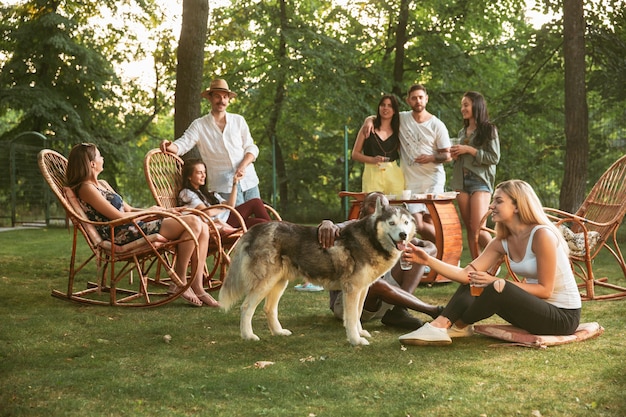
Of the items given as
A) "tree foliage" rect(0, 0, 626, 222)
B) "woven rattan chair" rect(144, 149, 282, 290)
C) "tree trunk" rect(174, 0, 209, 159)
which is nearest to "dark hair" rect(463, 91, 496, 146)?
"woven rattan chair" rect(144, 149, 282, 290)

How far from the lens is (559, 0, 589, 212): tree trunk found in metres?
10.5

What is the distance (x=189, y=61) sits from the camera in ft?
26.8

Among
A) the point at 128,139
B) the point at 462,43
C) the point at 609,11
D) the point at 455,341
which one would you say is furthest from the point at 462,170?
the point at 128,139

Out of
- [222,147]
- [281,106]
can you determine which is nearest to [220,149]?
[222,147]

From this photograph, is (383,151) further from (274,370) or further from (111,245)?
(274,370)

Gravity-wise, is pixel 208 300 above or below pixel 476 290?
below

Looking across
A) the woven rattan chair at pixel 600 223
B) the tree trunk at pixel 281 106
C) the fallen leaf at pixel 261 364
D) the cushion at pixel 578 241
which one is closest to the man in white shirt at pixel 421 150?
the woven rattan chair at pixel 600 223

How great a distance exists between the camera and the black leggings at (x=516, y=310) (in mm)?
4059

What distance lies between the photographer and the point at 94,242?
5.42 meters

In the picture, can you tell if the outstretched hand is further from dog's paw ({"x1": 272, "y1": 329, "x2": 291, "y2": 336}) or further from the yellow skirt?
the yellow skirt

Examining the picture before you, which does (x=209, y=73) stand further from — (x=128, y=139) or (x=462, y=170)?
(x=462, y=170)

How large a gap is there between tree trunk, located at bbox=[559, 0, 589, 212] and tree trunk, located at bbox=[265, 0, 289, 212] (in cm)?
625

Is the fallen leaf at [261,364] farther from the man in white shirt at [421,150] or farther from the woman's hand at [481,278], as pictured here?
the man in white shirt at [421,150]

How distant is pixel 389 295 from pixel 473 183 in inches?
96.2
